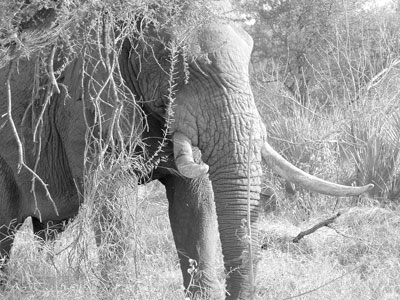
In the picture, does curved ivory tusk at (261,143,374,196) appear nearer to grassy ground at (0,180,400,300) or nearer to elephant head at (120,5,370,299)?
elephant head at (120,5,370,299)

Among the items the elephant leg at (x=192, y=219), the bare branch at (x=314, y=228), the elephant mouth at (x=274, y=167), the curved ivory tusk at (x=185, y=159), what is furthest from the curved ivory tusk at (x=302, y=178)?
the bare branch at (x=314, y=228)

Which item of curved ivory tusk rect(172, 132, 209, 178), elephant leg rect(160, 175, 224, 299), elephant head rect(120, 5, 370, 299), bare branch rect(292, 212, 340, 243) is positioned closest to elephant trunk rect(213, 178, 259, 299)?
elephant head rect(120, 5, 370, 299)

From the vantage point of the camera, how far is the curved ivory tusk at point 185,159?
5129 mm

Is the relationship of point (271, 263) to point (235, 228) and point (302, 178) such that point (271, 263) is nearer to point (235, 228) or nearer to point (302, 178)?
point (302, 178)

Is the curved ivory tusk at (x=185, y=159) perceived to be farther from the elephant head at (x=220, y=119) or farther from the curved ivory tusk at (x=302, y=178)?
the curved ivory tusk at (x=302, y=178)

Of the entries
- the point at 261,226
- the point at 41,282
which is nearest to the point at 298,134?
the point at 261,226

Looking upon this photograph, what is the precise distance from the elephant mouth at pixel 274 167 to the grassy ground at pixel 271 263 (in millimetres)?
378

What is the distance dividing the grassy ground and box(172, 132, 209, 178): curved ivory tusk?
0.36 metres

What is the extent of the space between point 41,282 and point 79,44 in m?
1.57

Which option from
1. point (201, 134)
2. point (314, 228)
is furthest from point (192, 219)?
point (314, 228)

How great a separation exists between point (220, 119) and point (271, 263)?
201 centimetres

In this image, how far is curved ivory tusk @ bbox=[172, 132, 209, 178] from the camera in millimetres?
5129

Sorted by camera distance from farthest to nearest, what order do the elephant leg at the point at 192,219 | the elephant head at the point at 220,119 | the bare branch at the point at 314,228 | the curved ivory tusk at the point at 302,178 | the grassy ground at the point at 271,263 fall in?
the bare branch at the point at 314,228 < the elephant leg at the point at 192,219 < the grassy ground at the point at 271,263 < the elephant head at the point at 220,119 < the curved ivory tusk at the point at 302,178

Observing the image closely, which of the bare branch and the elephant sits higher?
the elephant
